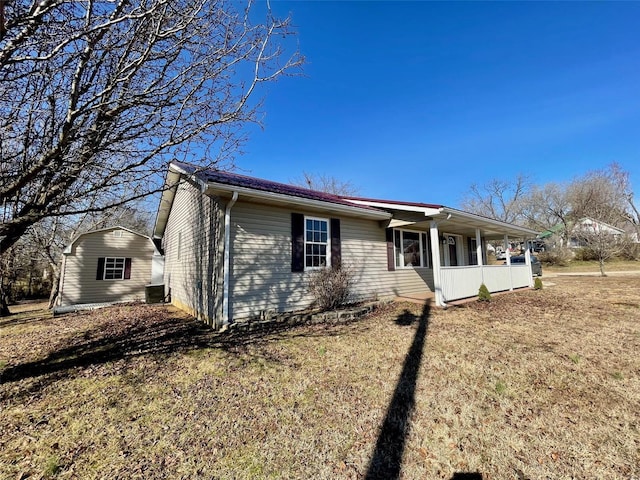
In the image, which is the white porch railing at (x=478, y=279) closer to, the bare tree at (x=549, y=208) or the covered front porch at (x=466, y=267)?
the covered front porch at (x=466, y=267)

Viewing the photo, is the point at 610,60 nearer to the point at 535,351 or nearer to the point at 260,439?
the point at 535,351

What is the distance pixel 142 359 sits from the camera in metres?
4.82

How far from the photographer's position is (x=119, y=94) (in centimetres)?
386

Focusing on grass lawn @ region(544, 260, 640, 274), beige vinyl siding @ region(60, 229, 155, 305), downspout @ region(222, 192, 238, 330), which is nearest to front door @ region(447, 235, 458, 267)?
downspout @ region(222, 192, 238, 330)

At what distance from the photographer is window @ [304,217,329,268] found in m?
7.91

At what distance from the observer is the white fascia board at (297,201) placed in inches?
233

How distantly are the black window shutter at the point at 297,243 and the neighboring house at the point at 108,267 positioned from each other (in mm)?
9826

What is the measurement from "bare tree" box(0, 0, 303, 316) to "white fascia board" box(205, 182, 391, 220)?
3.47 ft

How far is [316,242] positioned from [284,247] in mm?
1100

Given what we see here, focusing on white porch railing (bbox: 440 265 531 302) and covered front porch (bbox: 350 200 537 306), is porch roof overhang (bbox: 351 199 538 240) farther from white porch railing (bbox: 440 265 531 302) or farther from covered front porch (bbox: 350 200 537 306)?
white porch railing (bbox: 440 265 531 302)

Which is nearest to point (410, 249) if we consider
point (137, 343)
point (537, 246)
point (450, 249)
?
point (450, 249)

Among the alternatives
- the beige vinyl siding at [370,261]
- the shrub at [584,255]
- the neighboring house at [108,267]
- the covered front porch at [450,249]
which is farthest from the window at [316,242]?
the shrub at [584,255]

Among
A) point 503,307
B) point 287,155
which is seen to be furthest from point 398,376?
point 287,155

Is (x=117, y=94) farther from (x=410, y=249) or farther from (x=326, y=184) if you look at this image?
(x=326, y=184)
